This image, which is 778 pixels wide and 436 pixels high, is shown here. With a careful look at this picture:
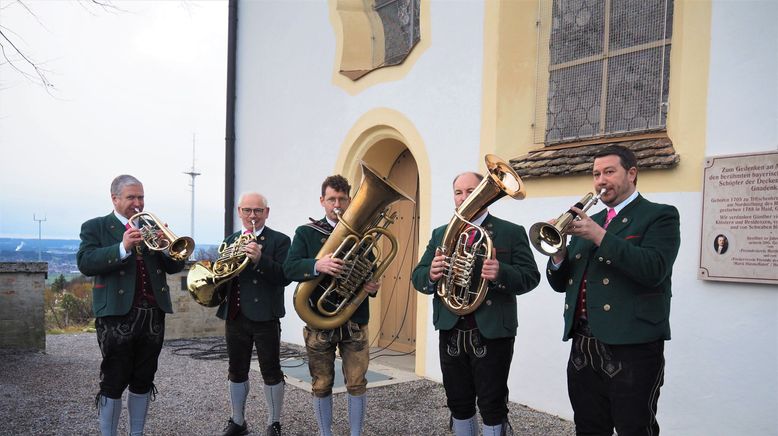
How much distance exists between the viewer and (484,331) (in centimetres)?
368

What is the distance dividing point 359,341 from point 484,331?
116cm

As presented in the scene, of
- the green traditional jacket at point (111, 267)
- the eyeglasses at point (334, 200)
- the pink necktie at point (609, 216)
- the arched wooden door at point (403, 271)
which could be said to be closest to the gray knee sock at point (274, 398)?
the green traditional jacket at point (111, 267)

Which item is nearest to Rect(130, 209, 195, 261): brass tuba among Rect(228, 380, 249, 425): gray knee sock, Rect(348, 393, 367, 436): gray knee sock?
Rect(228, 380, 249, 425): gray knee sock

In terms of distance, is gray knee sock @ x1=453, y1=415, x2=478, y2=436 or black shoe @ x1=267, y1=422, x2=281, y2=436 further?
black shoe @ x1=267, y1=422, x2=281, y2=436

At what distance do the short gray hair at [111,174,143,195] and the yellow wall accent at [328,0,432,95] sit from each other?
400 centimetres

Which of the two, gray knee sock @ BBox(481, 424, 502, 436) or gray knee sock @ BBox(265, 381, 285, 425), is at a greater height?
gray knee sock @ BBox(481, 424, 502, 436)

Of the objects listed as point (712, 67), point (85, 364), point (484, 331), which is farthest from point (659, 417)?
point (85, 364)

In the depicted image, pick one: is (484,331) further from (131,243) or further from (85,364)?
(85,364)

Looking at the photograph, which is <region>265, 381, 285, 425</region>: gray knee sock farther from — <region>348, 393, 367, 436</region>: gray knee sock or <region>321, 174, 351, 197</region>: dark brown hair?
<region>321, 174, 351, 197</region>: dark brown hair

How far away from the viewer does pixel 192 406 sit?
6.08m

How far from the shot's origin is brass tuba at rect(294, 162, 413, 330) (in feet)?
13.9

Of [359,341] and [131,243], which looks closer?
[131,243]

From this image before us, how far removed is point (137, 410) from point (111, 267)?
1.09m

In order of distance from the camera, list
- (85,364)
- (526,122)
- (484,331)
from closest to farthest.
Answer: (484,331), (526,122), (85,364)
